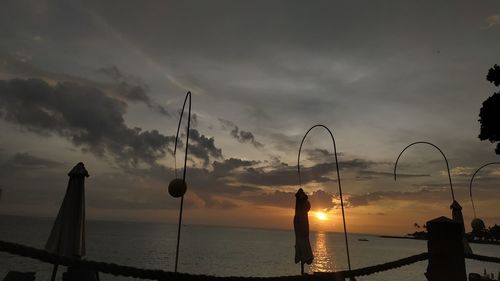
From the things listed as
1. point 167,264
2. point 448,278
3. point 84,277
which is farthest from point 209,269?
point 448,278

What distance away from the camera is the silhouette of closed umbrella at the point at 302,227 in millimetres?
14953

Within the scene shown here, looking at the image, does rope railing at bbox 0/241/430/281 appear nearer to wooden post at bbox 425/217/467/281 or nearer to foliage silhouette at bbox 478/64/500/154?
wooden post at bbox 425/217/467/281

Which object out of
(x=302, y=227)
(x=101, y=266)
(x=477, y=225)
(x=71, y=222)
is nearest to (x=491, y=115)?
(x=477, y=225)

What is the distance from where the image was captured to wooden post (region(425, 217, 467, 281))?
5895 millimetres

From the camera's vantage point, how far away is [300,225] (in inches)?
591

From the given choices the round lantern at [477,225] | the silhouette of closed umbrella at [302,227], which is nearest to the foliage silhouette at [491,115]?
the round lantern at [477,225]

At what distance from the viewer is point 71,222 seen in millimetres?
10484

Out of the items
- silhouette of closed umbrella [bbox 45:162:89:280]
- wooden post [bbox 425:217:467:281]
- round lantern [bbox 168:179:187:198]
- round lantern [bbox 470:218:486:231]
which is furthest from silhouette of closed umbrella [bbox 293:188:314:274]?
round lantern [bbox 470:218:486:231]

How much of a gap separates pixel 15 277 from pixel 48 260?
9856mm

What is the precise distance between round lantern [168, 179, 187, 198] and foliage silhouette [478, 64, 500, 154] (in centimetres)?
1989

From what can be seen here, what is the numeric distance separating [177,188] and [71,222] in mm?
3189

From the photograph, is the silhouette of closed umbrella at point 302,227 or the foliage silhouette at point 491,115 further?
the foliage silhouette at point 491,115

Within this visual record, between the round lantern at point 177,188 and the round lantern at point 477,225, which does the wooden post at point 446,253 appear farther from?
the round lantern at point 477,225

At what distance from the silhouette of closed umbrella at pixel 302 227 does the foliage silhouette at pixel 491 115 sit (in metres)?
14.7
